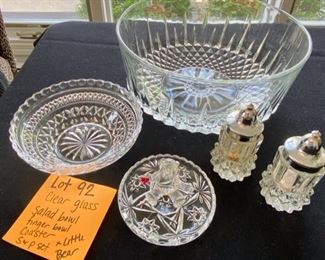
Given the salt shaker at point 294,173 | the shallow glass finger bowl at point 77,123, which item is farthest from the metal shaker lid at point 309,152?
the shallow glass finger bowl at point 77,123

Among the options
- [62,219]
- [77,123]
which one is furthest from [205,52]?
[62,219]

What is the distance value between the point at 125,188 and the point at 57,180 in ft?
0.35

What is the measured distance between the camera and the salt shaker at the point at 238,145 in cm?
45

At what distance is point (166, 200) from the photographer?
0.49 m

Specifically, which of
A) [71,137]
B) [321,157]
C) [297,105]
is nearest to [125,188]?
[71,137]

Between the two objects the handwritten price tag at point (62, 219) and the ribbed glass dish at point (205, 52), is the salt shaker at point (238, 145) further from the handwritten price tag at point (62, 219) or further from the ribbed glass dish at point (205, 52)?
the handwritten price tag at point (62, 219)

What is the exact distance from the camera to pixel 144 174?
520 millimetres

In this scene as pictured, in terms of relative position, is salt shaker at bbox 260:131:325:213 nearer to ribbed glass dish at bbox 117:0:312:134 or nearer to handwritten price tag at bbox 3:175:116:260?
ribbed glass dish at bbox 117:0:312:134

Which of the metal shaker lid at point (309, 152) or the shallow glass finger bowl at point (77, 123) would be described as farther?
the shallow glass finger bowl at point (77, 123)

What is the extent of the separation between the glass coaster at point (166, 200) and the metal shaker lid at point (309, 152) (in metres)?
0.13

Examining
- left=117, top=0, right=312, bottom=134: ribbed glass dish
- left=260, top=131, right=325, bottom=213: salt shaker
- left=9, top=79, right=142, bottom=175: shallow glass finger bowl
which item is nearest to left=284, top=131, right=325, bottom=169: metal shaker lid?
left=260, top=131, right=325, bottom=213: salt shaker

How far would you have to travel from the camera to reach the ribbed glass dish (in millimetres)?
551

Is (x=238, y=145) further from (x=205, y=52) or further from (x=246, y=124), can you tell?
(x=205, y=52)

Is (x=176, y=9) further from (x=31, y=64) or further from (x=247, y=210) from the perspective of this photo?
(x=247, y=210)
